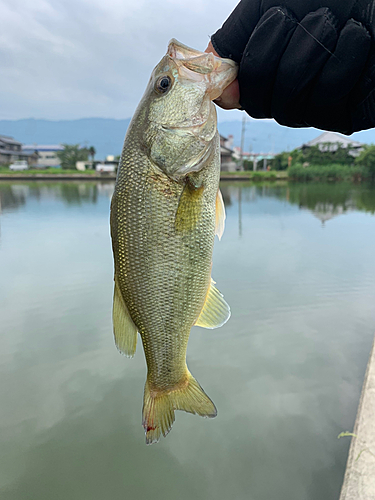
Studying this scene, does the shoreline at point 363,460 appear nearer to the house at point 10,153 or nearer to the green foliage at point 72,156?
the green foliage at point 72,156

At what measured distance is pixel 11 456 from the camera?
3.32 metres

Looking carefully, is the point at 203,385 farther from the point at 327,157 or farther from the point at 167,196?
the point at 327,157

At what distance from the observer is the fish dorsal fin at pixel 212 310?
5.90 feet

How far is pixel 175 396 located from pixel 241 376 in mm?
2858

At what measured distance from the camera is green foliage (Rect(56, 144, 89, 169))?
64.4m

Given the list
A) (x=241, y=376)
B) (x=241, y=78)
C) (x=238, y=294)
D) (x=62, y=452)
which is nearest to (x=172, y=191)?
(x=241, y=78)

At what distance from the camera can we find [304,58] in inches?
49.9

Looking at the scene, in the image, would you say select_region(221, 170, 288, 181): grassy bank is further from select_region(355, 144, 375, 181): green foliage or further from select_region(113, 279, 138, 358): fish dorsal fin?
select_region(113, 279, 138, 358): fish dorsal fin

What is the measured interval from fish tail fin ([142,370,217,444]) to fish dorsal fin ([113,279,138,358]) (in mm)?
272

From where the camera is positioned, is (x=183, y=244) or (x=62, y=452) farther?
(x=62, y=452)

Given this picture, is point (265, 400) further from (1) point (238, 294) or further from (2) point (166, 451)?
(1) point (238, 294)

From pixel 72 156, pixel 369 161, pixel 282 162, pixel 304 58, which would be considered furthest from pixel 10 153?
pixel 304 58

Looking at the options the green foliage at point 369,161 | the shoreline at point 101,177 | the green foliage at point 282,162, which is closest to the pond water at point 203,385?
the shoreline at point 101,177

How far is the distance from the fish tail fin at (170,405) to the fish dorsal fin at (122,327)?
0.27 m
